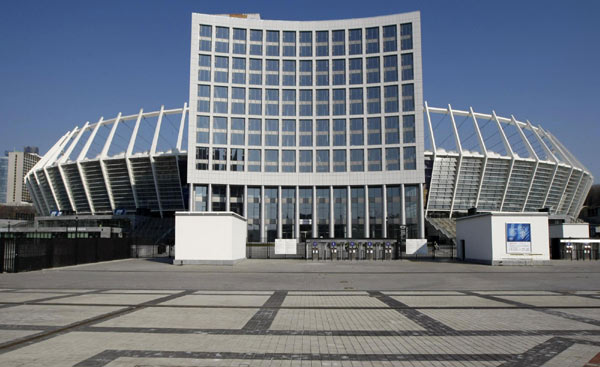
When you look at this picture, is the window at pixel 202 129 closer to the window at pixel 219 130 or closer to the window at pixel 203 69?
the window at pixel 219 130

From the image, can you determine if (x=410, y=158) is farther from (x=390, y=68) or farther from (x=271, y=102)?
(x=271, y=102)

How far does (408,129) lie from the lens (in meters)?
81.9

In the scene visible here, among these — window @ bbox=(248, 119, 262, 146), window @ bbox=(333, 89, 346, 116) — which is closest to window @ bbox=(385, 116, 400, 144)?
window @ bbox=(333, 89, 346, 116)

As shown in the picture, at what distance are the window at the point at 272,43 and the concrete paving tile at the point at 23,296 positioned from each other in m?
74.8

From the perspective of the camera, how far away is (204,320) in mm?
12328

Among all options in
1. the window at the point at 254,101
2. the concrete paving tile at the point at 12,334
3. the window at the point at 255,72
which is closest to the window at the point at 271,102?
the window at the point at 254,101

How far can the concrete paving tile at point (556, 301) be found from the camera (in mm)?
15648

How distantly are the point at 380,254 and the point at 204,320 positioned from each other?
3847cm

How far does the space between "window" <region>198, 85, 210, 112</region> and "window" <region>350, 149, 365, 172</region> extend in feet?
89.6

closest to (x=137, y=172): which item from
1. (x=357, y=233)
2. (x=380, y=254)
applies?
(x=357, y=233)

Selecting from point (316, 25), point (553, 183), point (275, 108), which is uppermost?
point (316, 25)

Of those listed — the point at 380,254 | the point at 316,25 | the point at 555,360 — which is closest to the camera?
the point at 555,360

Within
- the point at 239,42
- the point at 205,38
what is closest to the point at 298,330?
the point at 205,38

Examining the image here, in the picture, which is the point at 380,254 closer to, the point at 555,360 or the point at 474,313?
the point at 474,313
